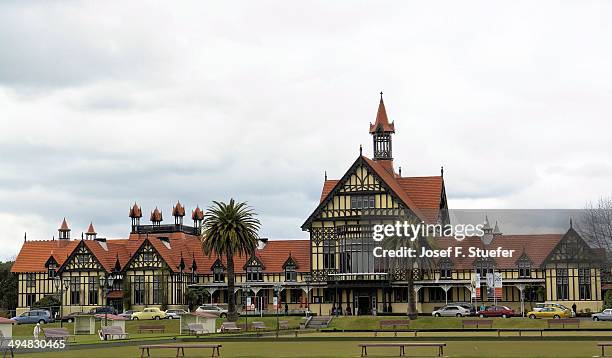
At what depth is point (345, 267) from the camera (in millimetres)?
94812

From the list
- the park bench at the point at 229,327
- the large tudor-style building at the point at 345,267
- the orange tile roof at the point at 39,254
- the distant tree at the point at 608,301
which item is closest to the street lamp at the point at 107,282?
the large tudor-style building at the point at 345,267

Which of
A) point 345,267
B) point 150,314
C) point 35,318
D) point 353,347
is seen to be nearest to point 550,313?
point 345,267

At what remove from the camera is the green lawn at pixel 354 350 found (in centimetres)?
4378

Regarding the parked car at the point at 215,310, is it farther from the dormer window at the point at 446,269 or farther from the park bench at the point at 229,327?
the dormer window at the point at 446,269

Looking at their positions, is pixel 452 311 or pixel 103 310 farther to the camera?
pixel 103 310

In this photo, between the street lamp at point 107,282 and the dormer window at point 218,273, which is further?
the dormer window at point 218,273

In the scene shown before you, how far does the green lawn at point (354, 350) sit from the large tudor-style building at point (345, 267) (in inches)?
1332

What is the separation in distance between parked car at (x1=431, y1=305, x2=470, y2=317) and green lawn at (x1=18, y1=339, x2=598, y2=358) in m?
33.0

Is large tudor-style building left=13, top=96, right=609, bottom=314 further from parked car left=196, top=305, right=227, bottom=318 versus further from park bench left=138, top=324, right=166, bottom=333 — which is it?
park bench left=138, top=324, right=166, bottom=333

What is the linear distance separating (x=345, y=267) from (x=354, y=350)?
47209 mm

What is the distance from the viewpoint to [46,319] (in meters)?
91.8

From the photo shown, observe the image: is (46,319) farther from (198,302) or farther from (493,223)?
(493,223)

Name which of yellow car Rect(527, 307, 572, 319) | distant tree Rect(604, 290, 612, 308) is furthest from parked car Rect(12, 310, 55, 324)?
distant tree Rect(604, 290, 612, 308)

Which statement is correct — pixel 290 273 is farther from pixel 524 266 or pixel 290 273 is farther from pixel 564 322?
pixel 564 322
